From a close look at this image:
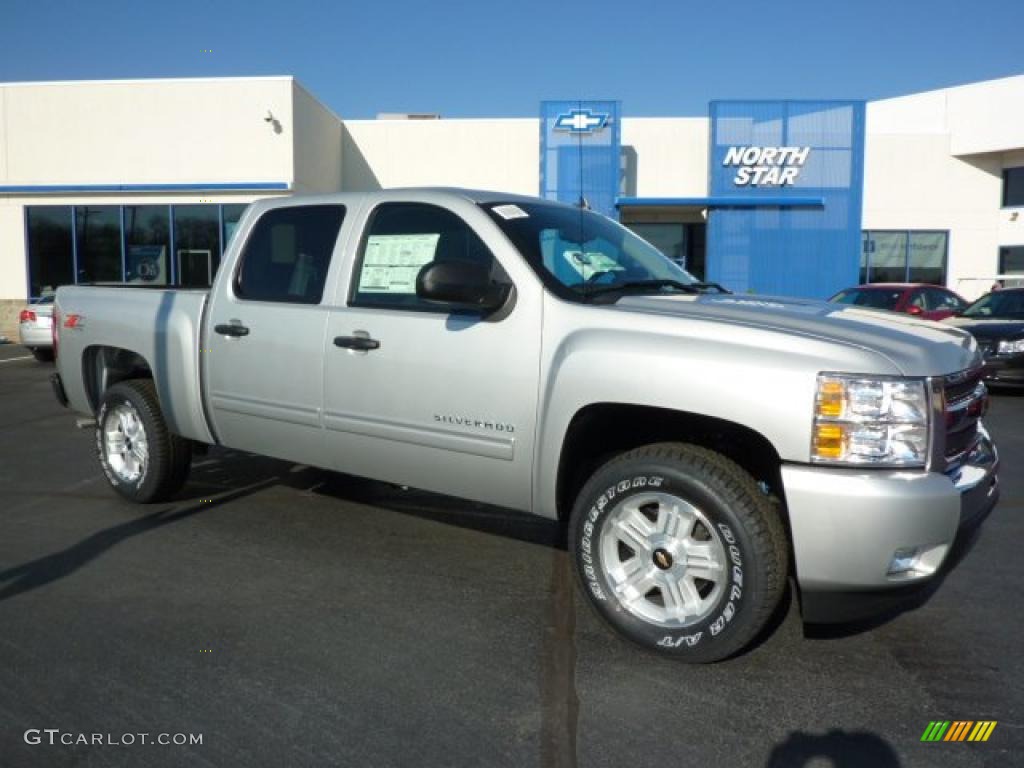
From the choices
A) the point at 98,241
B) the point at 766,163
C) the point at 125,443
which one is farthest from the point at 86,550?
the point at 766,163

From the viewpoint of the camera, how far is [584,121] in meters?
24.0

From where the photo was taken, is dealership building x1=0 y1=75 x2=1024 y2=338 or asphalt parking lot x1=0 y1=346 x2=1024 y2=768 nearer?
asphalt parking lot x1=0 y1=346 x2=1024 y2=768

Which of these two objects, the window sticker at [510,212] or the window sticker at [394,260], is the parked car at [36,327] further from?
the window sticker at [510,212]

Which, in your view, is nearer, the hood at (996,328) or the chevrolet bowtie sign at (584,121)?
the hood at (996,328)

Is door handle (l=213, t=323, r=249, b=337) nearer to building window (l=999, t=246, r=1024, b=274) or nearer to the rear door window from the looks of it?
the rear door window

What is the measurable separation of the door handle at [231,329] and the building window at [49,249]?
20520 millimetres

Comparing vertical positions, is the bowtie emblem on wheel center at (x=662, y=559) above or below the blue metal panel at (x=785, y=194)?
below

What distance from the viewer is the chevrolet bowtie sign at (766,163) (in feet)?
79.5

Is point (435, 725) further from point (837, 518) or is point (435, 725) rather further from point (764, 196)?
point (764, 196)

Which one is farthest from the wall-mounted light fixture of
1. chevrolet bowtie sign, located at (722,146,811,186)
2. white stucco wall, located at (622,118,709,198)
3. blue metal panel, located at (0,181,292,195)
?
chevrolet bowtie sign, located at (722,146,811,186)

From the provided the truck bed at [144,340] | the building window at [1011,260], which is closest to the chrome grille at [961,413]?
the truck bed at [144,340]

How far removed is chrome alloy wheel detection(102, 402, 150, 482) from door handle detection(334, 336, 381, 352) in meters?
1.95

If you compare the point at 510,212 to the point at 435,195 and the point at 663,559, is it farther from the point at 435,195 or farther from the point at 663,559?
the point at 663,559

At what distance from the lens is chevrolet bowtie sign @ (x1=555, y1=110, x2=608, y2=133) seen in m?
24.0
